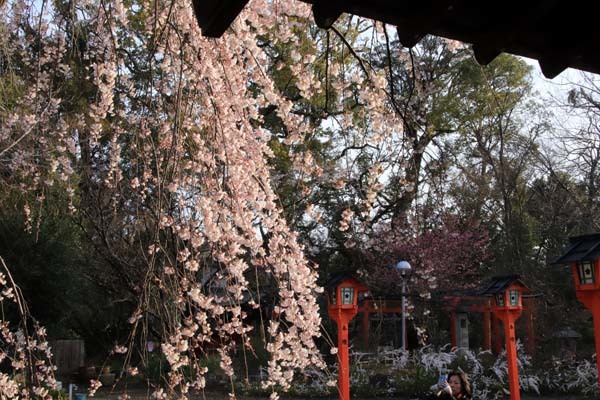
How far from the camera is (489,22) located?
65.9 inches

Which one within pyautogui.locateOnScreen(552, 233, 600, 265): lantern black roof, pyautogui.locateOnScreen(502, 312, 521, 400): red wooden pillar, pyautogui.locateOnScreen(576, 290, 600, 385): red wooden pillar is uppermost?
pyautogui.locateOnScreen(552, 233, 600, 265): lantern black roof

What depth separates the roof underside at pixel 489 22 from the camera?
1.55 meters

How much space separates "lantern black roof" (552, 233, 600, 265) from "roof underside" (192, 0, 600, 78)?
4599mm

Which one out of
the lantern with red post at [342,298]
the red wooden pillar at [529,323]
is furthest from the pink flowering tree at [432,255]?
the lantern with red post at [342,298]

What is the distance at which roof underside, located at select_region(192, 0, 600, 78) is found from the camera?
1.55 metres

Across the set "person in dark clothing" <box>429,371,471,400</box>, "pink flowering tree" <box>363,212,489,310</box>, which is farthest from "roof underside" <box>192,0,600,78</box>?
"pink flowering tree" <box>363,212,489,310</box>

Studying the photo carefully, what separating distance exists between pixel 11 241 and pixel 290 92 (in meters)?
5.56

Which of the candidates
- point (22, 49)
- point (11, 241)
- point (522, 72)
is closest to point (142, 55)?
point (22, 49)

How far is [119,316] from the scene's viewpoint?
1373cm

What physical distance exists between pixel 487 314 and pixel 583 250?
236 inches

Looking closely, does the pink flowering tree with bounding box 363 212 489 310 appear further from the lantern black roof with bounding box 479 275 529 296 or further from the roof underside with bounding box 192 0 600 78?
the roof underside with bounding box 192 0 600 78

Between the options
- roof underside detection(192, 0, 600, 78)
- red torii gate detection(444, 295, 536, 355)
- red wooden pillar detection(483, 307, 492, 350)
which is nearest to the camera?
roof underside detection(192, 0, 600, 78)

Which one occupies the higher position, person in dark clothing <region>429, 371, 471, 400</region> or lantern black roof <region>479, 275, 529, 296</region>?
lantern black roof <region>479, 275, 529, 296</region>

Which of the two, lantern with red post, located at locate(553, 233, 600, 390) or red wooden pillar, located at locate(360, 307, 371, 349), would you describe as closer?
lantern with red post, located at locate(553, 233, 600, 390)
